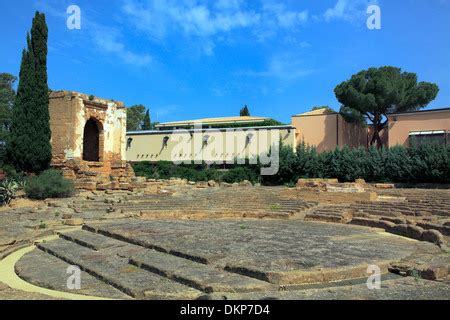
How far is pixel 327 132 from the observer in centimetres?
3641

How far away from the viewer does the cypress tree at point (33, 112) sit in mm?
18844

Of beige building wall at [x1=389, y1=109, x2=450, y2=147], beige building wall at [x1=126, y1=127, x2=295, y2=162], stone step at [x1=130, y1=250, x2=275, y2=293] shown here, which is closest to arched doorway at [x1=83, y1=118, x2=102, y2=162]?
beige building wall at [x1=126, y1=127, x2=295, y2=162]

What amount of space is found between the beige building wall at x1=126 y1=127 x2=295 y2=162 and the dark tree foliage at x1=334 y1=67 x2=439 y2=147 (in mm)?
5970

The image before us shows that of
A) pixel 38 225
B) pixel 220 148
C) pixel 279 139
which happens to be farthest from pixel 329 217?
pixel 220 148

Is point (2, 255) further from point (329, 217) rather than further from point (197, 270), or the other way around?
point (329, 217)

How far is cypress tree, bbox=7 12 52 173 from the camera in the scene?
18.8 meters

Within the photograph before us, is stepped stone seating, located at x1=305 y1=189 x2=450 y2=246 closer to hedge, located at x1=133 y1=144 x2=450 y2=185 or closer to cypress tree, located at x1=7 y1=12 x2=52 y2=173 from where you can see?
hedge, located at x1=133 y1=144 x2=450 y2=185

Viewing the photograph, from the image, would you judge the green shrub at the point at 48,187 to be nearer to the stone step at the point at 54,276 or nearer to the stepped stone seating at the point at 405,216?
the stone step at the point at 54,276

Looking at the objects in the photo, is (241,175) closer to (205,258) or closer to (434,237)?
(434,237)

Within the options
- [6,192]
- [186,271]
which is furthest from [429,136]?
[186,271]

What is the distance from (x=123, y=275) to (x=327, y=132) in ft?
106

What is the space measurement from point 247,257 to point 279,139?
2584 centimetres
